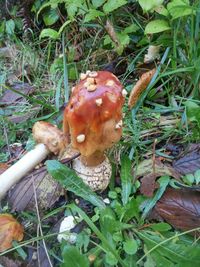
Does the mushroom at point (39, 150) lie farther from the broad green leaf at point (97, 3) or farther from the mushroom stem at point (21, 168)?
the broad green leaf at point (97, 3)

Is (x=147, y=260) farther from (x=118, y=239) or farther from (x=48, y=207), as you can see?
(x=48, y=207)

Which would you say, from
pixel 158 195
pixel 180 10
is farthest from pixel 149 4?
pixel 158 195

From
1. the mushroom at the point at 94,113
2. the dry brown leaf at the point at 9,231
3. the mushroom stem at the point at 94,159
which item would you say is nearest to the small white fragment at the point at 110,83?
the mushroom at the point at 94,113

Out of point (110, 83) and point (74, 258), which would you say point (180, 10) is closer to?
point (110, 83)

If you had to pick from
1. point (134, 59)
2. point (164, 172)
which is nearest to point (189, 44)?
point (134, 59)

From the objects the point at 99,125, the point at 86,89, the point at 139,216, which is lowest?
the point at 139,216

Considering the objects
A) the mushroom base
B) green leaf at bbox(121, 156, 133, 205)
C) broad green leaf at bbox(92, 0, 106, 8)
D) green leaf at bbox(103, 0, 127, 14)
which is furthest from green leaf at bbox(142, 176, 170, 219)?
broad green leaf at bbox(92, 0, 106, 8)
